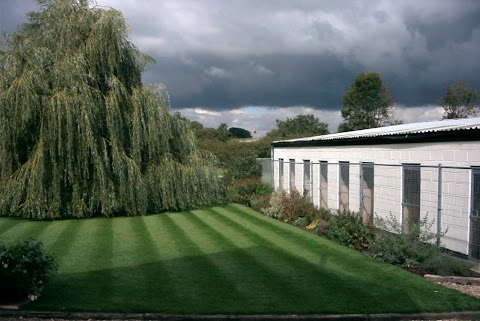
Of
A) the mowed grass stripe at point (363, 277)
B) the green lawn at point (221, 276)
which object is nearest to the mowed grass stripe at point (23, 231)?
the green lawn at point (221, 276)

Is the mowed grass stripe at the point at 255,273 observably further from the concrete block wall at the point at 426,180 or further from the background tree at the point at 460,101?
the background tree at the point at 460,101

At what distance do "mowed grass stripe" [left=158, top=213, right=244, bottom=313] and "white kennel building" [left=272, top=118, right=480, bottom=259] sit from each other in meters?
4.41

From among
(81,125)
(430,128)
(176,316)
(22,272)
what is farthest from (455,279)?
(81,125)

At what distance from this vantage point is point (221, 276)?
961 cm

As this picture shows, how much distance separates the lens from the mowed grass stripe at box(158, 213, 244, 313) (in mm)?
7984

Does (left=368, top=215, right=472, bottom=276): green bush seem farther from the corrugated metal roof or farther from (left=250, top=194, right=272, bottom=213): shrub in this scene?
(left=250, top=194, right=272, bottom=213): shrub

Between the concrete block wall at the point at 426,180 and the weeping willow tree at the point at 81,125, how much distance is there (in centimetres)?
682

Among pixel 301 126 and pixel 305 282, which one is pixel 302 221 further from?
pixel 301 126

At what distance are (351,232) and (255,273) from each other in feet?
13.7

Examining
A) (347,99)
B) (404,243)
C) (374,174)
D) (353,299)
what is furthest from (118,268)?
(347,99)

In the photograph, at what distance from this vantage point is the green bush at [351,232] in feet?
41.7

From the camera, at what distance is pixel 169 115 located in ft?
67.5

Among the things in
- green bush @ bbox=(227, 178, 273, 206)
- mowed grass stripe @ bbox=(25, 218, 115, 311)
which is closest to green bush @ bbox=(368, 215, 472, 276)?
mowed grass stripe @ bbox=(25, 218, 115, 311)

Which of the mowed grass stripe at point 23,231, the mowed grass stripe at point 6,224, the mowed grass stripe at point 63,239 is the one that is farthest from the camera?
the mowed grass stripe at point 6,224
